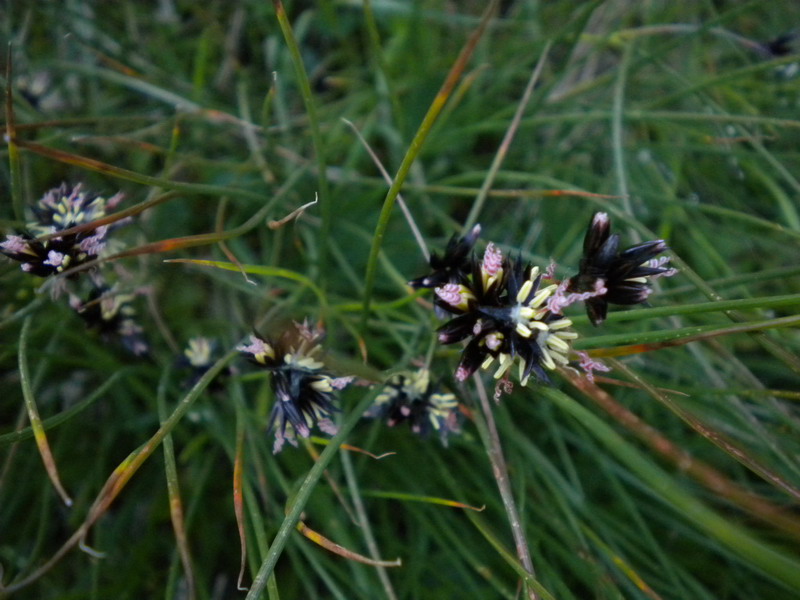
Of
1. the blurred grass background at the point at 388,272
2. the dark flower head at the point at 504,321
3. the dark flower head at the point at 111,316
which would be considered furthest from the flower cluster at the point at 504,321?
the dark flower head at the point at 111,316

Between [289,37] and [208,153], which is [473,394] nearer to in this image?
[289,37]

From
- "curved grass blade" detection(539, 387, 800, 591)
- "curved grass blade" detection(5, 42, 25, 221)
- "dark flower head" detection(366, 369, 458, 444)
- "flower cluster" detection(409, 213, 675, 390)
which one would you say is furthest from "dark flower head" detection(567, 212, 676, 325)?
"curved grass blade" detection(5, 42, 25, 221)

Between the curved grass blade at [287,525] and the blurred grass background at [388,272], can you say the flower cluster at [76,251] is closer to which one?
the blurred grass background at [388,272]

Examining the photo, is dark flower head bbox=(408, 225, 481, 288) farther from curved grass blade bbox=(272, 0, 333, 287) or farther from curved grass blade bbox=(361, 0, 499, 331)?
curved grass blade bbox=(272, 0, 333, 287)

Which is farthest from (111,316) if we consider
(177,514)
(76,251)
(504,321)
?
(504,321)

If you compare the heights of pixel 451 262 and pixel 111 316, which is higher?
pixel 111 316

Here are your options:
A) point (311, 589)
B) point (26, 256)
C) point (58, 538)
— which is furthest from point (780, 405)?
point (58, 538)

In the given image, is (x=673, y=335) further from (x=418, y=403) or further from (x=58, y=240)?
(x=58, y=240)
